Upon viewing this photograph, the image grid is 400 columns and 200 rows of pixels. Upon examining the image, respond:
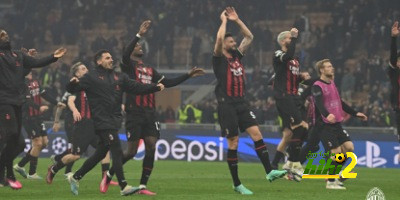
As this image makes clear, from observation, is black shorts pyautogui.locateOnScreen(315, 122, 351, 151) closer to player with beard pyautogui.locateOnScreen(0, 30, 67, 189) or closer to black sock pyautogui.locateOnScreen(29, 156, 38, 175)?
player with beard pyautogui.locateOnScreen(0, 30, 67, 189)

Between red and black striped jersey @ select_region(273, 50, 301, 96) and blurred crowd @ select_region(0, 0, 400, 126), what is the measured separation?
12.5 m

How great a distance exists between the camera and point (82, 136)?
18281 millimetres

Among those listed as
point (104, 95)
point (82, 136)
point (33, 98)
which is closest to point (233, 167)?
point (104, 95)

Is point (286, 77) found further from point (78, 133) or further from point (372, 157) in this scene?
point (372, 157)

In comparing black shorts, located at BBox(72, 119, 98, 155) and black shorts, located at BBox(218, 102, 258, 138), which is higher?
black shorts, located at BBox(218, 102, 258, 138)

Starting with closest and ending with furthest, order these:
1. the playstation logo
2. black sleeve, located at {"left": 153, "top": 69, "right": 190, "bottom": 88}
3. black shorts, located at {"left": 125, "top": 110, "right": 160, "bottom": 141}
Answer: black sleeve, located at {"left": 153, "top": 69, "right": 190, "bottom": 88}, black shorts, located at {"left": 125, "top": 110, "right": 160, "bottom": 141}, the playstation logo

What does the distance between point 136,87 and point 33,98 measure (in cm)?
729

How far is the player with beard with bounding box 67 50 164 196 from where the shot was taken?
14.8 metres

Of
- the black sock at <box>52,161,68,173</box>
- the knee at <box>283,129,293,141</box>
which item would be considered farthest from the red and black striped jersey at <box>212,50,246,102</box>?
the black sock at <box>52,161,68,173</box>

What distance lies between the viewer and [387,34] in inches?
1378

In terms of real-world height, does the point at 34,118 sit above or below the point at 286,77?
below

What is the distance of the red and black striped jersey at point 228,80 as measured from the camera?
15.4 m

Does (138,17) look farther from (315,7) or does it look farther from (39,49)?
(315,7)

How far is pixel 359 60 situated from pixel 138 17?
1082 cm
